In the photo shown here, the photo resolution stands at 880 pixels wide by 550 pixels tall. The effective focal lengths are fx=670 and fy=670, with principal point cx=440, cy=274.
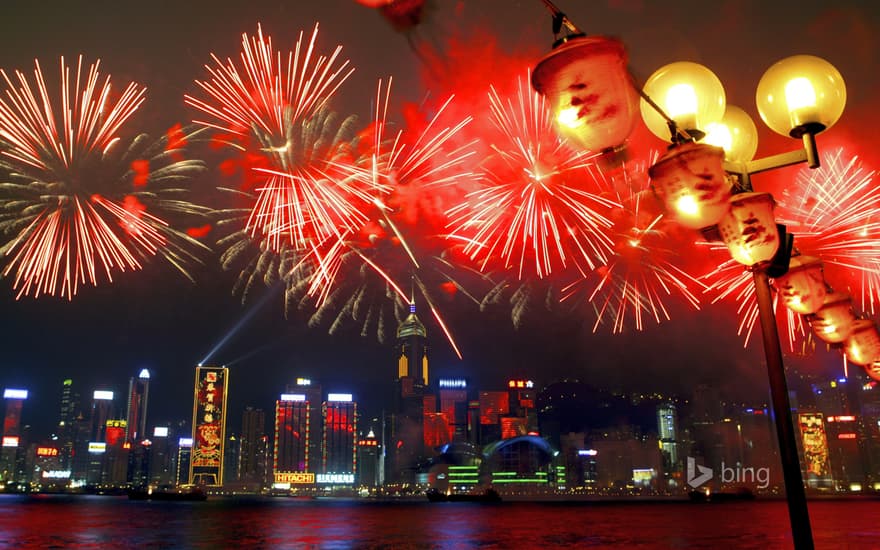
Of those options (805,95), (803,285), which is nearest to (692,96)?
(805,95)

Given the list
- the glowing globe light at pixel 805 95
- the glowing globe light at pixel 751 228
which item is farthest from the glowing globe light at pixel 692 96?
the glowing globe light at pixel 751 228

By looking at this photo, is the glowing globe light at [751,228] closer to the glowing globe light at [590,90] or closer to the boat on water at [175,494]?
the glowing globe light at [590,90]

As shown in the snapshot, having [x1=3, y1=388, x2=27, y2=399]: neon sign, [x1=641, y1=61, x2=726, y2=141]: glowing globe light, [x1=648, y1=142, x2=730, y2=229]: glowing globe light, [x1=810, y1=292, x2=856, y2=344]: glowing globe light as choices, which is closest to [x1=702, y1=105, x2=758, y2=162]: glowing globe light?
[x1=641, y1=61, x2=726, y2=141]: glowing globe light

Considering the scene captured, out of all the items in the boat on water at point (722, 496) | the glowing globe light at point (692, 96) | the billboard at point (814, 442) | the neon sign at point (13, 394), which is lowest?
the boat on water at point (722, 496)

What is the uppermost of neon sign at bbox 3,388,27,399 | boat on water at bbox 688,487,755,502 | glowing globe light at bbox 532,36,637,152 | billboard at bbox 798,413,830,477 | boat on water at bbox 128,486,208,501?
neon sign at bbox 3,388,27,399

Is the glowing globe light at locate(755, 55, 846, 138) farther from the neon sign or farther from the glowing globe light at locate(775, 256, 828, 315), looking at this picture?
the neon sign

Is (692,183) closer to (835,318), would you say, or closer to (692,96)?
(692,96)
